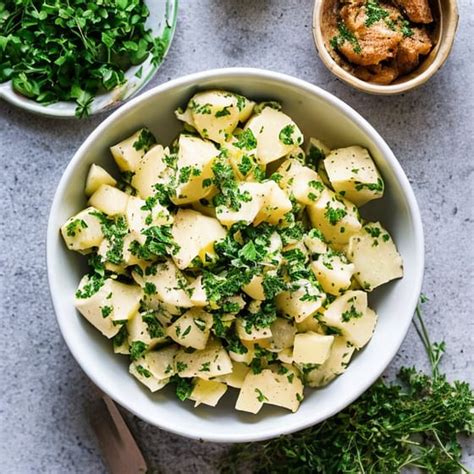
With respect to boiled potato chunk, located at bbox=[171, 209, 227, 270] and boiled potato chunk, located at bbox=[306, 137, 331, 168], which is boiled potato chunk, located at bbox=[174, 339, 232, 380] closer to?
boiled potato chunk, located at bbox=[171, 209, 227, 270]

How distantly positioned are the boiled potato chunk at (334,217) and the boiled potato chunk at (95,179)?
433 mm

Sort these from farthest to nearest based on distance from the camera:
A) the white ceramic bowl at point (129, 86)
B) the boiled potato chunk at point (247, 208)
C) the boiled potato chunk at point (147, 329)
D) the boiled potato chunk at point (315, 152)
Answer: the white ceramic bowl at point (129, 86) < the boiled potato chunk at point (315, 152) < the boiled potato chunk at point (147, 329) < the boiled potato chunk at point (247, 208)

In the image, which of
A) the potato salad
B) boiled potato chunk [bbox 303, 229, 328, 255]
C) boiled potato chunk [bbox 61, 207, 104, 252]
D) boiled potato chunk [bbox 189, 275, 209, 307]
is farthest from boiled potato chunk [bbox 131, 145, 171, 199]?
boiled potato chunk [bbox 303, 229, 328, 255]

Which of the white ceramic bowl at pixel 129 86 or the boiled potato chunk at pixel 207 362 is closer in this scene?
the boiled potato chunk at pixel 207 362

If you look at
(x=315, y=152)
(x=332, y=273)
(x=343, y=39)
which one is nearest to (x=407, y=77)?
(x=343, y=39)

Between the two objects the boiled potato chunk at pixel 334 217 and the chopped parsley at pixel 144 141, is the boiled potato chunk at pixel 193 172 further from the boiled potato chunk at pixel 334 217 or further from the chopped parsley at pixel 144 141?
the boiled potato chunk at pixel 334 217

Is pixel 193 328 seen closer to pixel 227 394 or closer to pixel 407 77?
pixel 227 394

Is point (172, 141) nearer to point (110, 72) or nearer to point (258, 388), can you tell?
point (110, 72)

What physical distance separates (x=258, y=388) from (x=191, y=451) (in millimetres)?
380

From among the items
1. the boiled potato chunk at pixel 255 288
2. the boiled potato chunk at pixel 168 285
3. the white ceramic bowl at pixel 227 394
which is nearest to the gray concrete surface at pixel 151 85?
the white ceramic bowl at pixel 227 394

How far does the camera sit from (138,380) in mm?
1751

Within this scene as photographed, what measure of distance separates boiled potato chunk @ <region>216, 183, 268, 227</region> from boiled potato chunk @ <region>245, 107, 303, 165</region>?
0.41ft

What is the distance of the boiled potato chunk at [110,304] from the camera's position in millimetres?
1645

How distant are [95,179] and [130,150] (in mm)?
96
